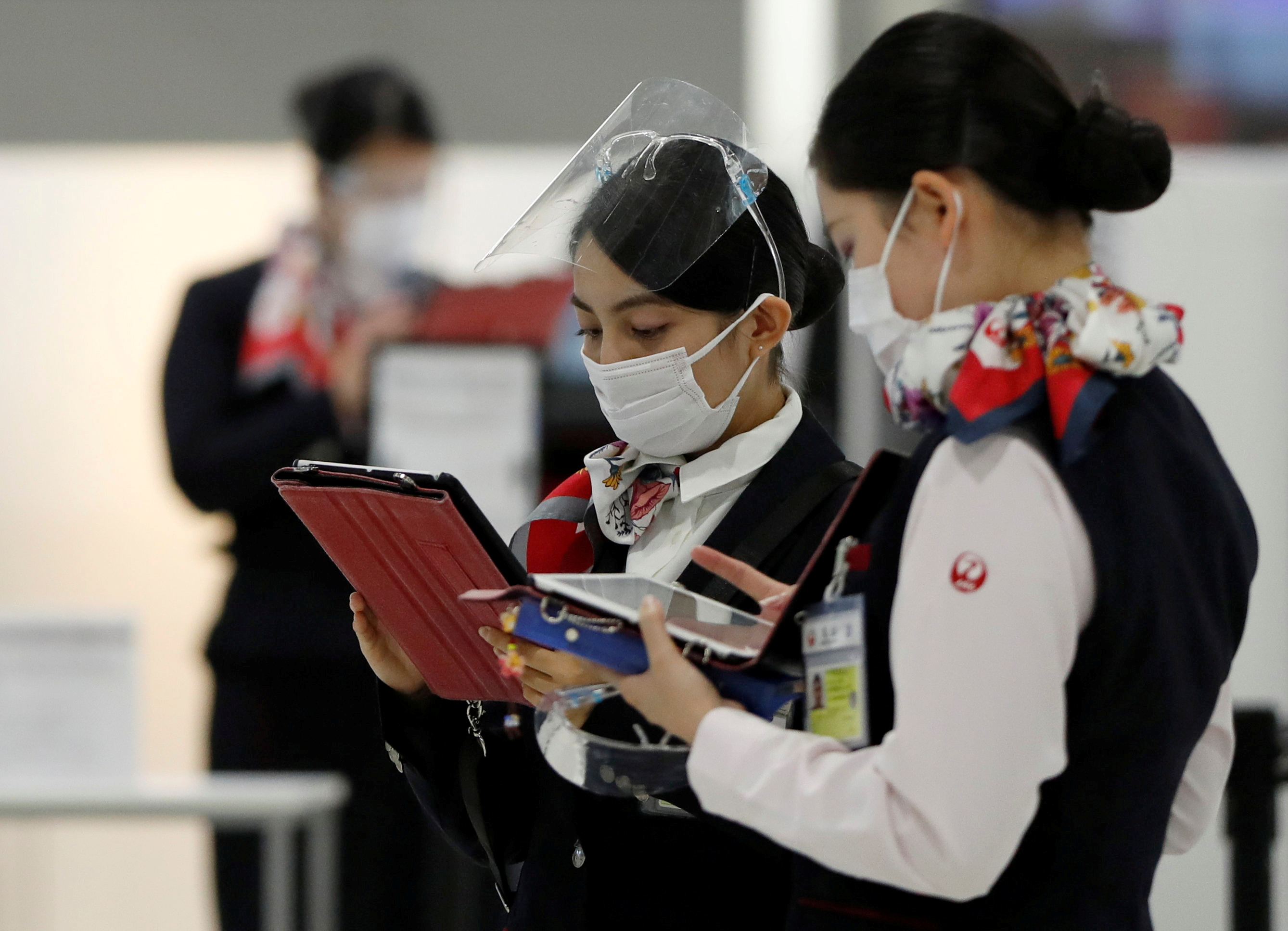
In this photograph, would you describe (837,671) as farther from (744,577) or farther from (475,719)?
(475,719)

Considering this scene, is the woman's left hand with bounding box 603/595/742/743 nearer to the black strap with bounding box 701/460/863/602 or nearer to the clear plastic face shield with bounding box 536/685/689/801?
the clear plastic face shield with bounding box 536/685/689/801

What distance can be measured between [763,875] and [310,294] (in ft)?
6.83

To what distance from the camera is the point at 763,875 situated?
114 centimetres

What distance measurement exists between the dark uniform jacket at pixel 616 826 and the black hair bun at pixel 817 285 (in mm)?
110

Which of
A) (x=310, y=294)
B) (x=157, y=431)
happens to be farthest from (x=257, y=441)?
(x=157, y=431)

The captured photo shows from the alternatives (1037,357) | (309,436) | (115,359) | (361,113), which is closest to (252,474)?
(309,436)

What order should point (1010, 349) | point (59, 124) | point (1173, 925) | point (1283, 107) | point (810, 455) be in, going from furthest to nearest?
point (59, 124)
point (1283, 107)
point (1173, 925)
point (810, 455)
point (1010, 349)

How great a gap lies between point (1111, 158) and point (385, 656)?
0.75 meters

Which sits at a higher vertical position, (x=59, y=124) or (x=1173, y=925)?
(x=59, y=124)

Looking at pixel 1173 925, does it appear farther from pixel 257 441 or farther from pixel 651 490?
pixel 257 441

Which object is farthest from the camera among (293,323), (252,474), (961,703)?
(293,323)

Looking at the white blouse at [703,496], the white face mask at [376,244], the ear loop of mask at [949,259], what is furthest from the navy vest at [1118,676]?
the white face mask at [376,244]

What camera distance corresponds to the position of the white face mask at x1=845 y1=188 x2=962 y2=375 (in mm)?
1003

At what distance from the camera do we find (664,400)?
123 cm
